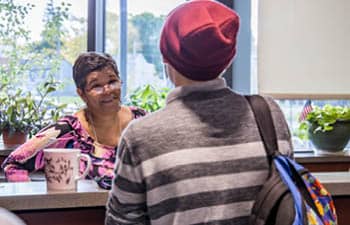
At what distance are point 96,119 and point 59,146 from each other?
0.71ft

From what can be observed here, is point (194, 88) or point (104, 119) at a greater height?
point (194, 88)

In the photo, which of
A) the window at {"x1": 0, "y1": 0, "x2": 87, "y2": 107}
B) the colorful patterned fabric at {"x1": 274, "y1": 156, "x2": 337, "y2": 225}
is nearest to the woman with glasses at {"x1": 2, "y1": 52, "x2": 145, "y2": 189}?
the colorful patterned fabric at {"x1": 274, "y1": 156, "x2": 337, "y2": 225}

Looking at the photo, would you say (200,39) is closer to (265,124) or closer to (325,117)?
(265,124)

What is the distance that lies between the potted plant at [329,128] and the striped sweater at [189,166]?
2034 millimetres

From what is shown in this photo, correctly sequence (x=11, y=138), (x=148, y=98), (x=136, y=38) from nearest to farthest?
(x=11, y=138) < (x=148, y=98) < (x=136, y=38)

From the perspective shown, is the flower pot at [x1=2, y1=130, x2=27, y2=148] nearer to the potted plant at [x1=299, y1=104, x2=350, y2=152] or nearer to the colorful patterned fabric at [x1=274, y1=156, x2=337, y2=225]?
the potted plant at [x1=299, y1=104, x2=350, y2=152]

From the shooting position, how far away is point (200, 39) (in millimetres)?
871

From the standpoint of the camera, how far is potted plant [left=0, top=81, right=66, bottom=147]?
2.66 metres

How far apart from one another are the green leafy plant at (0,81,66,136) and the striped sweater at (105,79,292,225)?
6.30 feet

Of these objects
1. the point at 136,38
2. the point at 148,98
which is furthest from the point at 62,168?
the point at 136,38

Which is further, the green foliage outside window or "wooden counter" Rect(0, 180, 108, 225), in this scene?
the green foliage outside window

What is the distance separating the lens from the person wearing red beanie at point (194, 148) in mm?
864

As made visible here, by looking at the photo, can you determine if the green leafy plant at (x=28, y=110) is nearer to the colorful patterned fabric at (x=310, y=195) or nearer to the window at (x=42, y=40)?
the window at (x=42, y=40)

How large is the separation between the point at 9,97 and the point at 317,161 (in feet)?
6.15
